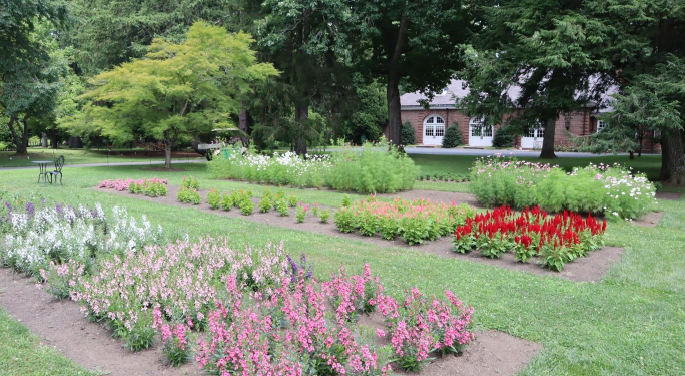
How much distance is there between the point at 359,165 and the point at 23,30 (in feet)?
67.0

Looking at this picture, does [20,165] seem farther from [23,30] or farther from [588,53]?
[588,53]

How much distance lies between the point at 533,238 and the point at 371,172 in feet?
22.5

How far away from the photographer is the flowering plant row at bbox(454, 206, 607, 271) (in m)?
6.21

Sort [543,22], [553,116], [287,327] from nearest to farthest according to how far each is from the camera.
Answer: [287,327] → [543,22] → [553,116]

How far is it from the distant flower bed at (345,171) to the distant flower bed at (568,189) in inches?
96.6

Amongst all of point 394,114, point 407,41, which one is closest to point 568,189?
point 394,114

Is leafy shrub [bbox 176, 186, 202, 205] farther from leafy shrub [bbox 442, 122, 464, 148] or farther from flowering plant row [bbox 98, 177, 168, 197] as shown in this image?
leafy shrub [bbox 442, 122, 464, 148]

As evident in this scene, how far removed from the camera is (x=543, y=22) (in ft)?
54.6

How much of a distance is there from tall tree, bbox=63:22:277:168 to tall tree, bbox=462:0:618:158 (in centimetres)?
943

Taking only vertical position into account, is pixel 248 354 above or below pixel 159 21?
below

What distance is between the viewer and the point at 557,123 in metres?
40.0

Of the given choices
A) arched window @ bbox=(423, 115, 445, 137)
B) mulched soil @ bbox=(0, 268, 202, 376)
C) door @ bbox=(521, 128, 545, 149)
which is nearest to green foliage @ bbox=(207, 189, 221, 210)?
mulched soil @ bbox=(0, 268, 202, 376)

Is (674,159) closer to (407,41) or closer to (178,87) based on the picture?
(407,41)

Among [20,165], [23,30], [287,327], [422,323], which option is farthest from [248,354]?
[23,30]
